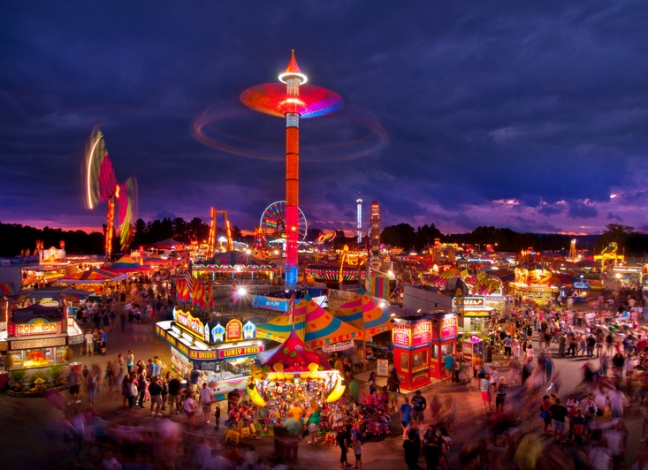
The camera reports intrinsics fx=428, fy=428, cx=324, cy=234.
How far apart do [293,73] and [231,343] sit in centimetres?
2692

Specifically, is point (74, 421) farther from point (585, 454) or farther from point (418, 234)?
point (418, 234)

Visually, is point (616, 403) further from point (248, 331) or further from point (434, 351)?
point (248, 331)

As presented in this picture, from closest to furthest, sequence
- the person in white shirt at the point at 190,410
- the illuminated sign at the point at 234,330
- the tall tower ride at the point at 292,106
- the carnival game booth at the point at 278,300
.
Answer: the person in white shirt at the point at 190,410 < the illuminated sign at the point at 234,330 < the carnival game booth at the point at 278,300 < the tall tower ride at the point at 292,106

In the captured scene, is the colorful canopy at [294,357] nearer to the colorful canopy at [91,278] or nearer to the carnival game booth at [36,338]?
the carnival game booth at [36,338]

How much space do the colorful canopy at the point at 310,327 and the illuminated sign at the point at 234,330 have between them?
4.92 ft

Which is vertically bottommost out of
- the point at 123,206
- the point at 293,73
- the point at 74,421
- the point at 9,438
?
the point at 9,438

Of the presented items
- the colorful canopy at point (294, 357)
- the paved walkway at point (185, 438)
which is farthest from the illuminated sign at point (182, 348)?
the colorful canopy at point (294, 357)

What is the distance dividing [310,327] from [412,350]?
3.35m

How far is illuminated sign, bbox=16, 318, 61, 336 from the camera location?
41.5 ft

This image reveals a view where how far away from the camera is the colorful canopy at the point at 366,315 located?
15633 mm

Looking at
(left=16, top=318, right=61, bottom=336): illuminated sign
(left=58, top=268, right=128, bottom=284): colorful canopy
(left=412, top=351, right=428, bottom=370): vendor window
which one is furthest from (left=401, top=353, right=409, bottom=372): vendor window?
(left=58, top=268, right=128, bottom=284): colorful canopy

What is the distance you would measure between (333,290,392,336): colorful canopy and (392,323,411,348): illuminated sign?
6.26ft

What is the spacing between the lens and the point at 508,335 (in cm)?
1867

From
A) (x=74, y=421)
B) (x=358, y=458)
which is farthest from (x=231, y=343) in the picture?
(x=358, y=458)
